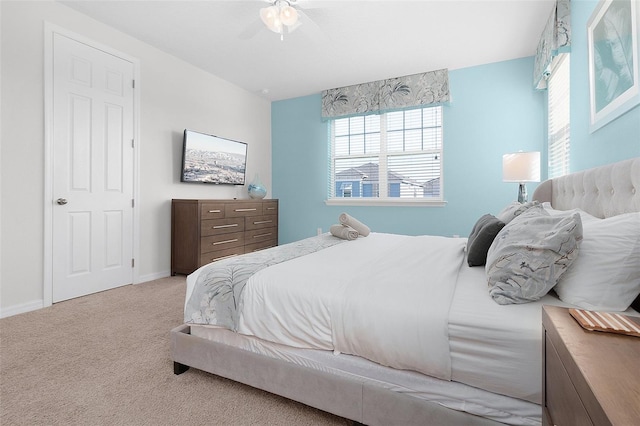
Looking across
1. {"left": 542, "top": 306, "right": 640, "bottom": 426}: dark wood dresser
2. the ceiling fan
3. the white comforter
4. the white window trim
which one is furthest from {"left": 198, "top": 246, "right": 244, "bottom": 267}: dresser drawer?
{"left": 542, "top": 306, "right": 640, "bottom": 426}: dark wood dresser

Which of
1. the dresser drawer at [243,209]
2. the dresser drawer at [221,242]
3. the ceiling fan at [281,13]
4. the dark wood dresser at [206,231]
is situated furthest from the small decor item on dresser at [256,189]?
the ceiling fan at [281,13]

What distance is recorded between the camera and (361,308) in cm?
121

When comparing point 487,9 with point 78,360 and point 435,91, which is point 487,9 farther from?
point 78,360

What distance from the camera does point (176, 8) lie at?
114 inches

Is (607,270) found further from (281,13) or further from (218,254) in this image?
(218,254)

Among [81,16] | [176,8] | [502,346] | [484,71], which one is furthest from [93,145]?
[484,71]

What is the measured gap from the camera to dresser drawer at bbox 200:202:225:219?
3705mm

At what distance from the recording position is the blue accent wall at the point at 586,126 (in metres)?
1.60

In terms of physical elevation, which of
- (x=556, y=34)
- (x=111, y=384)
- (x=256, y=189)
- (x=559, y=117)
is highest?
(x=556, y=34)

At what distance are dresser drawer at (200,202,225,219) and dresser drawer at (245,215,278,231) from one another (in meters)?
0.54

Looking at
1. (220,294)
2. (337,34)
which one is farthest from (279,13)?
(220,294)

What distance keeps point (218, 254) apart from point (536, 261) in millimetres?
3499

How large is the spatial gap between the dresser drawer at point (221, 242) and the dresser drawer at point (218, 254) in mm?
42

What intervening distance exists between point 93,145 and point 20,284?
140 centimetres
